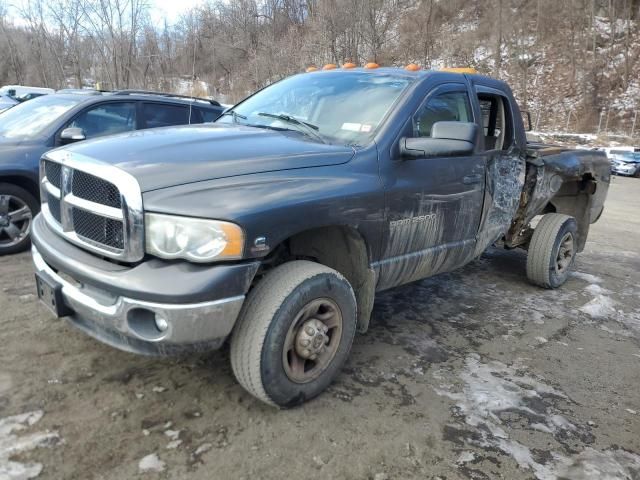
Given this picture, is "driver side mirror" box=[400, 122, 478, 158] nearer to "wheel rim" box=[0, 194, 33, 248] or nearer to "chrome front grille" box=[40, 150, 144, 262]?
"chrome front grille" box=[40, 150, 144, 262]

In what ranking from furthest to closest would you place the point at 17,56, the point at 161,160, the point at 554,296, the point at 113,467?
1. the point at 17,56
2. the point at 554,296
3. the point at 161,160
4. the point at 113,467

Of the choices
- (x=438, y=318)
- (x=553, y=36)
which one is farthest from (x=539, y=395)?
(x=553, y=36)

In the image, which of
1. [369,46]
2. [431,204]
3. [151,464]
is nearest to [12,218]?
[151,464]

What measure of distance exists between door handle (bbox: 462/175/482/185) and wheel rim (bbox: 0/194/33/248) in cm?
412

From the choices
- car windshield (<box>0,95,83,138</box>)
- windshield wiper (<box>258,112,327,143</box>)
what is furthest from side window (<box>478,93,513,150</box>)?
car windshield (<box>0,95,83,138</box>)

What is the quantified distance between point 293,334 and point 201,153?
3.43 ft

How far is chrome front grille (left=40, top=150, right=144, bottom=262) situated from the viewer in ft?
7.68

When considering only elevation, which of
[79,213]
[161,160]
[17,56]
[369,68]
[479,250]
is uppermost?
[17,56]

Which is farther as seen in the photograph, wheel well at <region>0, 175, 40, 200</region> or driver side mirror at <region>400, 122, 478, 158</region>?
wheel well at <region>0, 175, 40, 200</region>

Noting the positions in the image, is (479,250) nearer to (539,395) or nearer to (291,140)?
(539,395)

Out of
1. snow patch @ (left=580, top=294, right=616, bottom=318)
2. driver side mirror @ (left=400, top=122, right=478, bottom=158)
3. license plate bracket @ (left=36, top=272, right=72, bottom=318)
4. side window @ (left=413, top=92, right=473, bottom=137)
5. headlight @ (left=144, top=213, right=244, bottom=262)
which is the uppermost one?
side window @ (left=413, top=92, right=473, bottom=137)

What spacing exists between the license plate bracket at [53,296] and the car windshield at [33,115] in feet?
10.4

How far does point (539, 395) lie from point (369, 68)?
2.55m

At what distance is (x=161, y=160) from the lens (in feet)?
8.29
